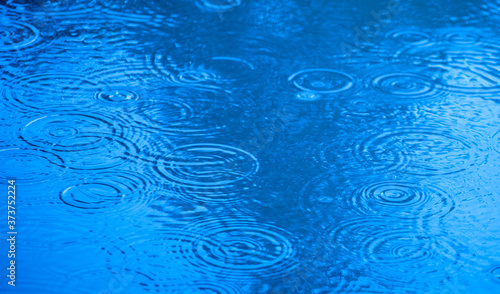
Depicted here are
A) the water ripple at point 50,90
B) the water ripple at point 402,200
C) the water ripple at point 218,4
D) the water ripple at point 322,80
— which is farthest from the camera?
the water ripple at point 218,4

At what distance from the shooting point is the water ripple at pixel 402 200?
67.6 inches

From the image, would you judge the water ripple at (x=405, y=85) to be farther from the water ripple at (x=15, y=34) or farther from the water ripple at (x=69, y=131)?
the water ripple at (x=15, y=34)

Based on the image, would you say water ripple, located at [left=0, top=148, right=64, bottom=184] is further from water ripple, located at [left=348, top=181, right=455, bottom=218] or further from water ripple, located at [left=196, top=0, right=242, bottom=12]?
water ripple, located at [left=196, top=0, right=242, bottom=12]

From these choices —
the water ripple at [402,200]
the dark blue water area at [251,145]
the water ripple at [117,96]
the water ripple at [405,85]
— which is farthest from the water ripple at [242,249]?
the water ripple at [405,85]

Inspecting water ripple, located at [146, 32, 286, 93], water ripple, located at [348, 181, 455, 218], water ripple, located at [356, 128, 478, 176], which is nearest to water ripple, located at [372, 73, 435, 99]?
water ripple, located at [356, 128, 478, 176]

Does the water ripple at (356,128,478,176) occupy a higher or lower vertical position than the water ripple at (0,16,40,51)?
lower

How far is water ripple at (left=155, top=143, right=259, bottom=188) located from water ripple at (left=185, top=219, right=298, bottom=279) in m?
0.19

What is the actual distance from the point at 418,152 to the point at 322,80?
19.6 inches

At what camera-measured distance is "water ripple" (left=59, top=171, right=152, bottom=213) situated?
5.68ft

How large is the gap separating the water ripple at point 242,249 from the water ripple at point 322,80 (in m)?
0.74

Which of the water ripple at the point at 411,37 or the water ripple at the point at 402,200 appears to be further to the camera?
the water ripple at the point at 411,37

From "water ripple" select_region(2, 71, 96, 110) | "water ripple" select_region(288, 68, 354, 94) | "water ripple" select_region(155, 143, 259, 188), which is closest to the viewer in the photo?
"water ripple" select_region(155, 143, 259, 188)

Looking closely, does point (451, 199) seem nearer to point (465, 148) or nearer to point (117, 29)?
point (465, 148)

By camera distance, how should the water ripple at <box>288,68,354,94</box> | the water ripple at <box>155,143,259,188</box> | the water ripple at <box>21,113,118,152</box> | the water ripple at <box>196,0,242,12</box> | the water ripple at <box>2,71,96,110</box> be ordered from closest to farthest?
the water ripple at <box>155,143,259,188</box> → the water ripple at <box>21,113,118,152</box> → the water ripple at <box>2,71,96,110</box> → the water ripple at <box>288,68,354,94</box> → the water ripple at <box>196,0,242,12</box>
